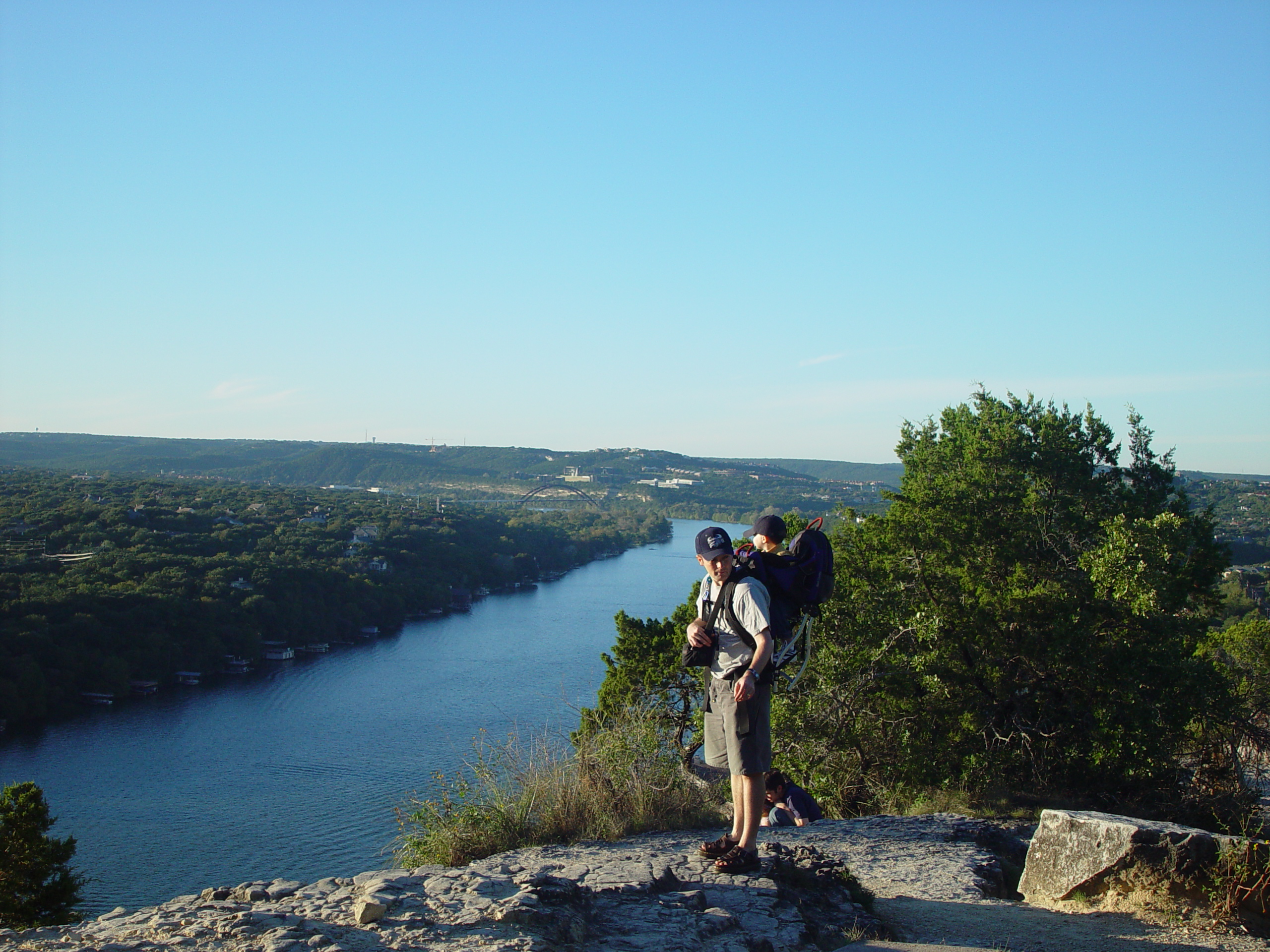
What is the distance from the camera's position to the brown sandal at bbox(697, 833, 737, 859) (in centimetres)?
384

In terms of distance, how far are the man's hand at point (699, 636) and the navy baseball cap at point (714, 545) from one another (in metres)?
0.27

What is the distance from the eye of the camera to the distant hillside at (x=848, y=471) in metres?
124

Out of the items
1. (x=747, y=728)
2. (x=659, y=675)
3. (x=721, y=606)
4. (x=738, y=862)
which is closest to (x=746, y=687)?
(x=747, y=728)

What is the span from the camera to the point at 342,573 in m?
47.6

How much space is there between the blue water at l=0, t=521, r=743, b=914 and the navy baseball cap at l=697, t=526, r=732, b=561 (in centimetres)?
981

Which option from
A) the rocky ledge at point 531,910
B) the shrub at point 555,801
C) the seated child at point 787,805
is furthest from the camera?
the seated child at point 787,805

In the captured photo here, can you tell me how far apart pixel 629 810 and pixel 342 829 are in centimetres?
1558

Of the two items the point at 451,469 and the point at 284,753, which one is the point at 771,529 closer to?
the point at 284,753

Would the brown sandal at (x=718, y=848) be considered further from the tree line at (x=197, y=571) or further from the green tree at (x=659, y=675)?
the tree line at (x=197, y=571)

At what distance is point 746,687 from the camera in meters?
3.67

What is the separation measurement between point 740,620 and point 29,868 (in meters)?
8.97

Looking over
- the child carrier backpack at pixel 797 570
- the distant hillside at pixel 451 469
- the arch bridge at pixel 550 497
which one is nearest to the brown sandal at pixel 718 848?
the child carrier backpack at pixel 797 570

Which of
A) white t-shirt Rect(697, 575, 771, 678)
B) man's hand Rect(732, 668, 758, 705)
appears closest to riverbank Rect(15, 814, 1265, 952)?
man's hand Rect(732, 668, 758, 705)

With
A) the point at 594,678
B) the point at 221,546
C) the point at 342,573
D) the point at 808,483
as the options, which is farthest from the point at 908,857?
the point at 808,483
